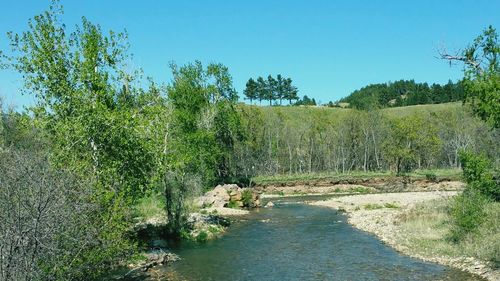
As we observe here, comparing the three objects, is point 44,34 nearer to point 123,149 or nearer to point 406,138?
point 123,149

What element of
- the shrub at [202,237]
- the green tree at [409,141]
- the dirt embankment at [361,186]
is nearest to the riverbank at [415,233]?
the shrub at [202,237]

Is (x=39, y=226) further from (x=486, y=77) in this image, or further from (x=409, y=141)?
(x=409, y=141)

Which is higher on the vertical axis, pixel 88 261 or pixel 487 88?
pixel 487 88

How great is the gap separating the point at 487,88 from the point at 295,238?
1786cm

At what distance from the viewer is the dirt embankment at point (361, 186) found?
8562 centimetres

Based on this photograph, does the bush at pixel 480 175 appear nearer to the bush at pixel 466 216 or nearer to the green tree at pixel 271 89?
the bush at pixel 466 216

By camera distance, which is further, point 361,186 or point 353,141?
point 353,141

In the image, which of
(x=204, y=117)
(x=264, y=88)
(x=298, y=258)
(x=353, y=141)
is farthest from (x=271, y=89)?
(x=298, y=258)

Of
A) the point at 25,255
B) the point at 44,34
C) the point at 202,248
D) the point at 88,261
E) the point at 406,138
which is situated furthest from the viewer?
the point at 406,138

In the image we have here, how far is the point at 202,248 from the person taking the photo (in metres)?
33.4

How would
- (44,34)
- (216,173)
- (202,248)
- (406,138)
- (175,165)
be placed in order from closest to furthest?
(44,34) < (175,165) < (202,248) < (216,173) < (406,138)

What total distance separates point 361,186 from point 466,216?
197 feet

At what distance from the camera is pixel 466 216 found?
95.9 feet

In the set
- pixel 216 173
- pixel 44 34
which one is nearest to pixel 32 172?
pixel 44 34
